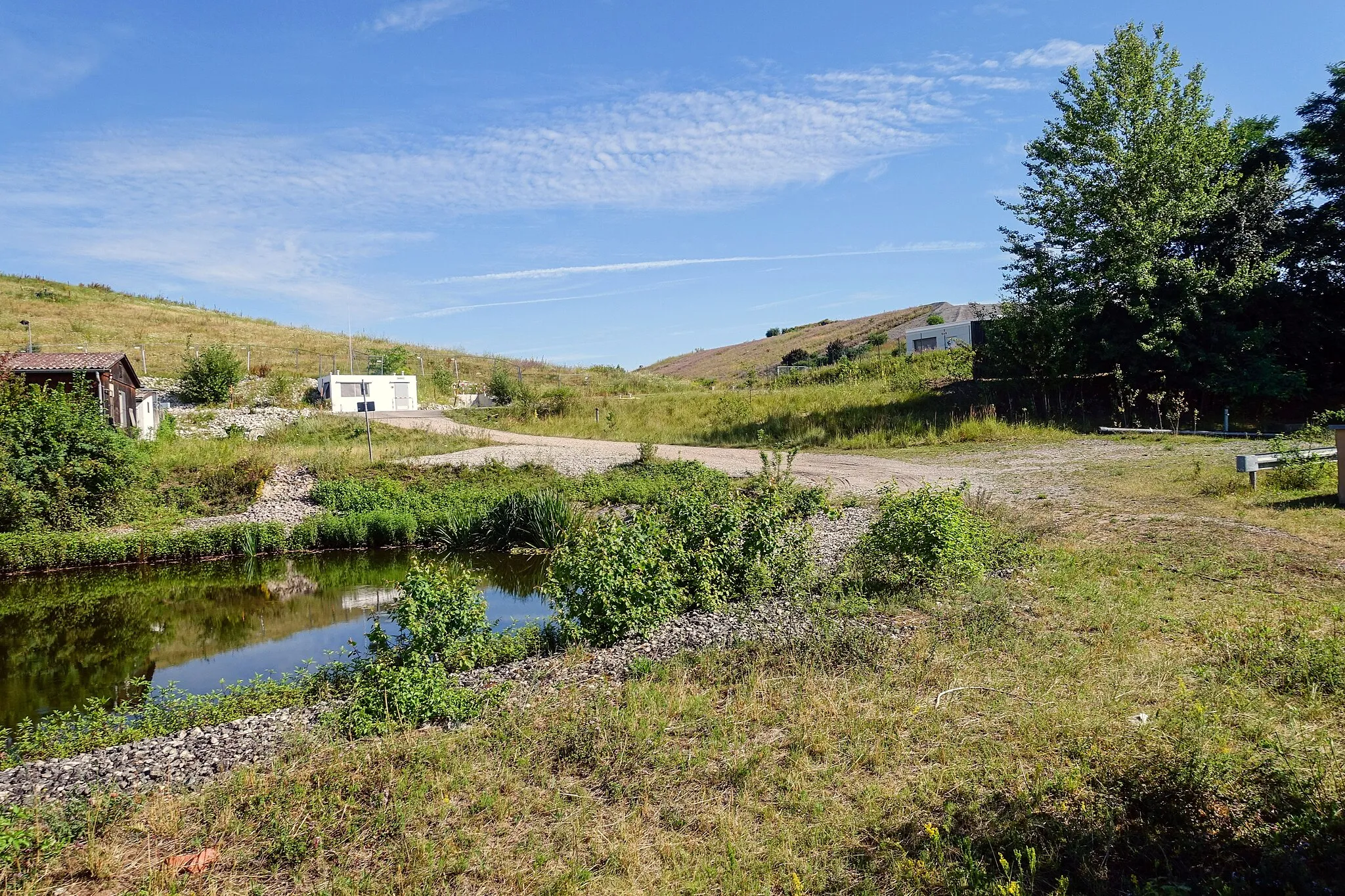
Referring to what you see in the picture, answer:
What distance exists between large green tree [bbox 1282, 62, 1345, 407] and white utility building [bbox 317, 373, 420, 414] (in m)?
31.6

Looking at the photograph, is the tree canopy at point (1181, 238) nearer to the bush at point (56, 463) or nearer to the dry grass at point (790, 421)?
the dry grass at point (790, 421)

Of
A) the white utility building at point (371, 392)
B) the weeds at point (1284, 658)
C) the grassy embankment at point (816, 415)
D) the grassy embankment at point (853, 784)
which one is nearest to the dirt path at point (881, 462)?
the grassy embankment at point (816, 415)

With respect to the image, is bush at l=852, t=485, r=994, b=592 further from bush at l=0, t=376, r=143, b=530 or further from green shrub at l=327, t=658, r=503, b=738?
bush at l=0, t=376, r=143, b=530

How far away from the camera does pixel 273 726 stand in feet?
18.0

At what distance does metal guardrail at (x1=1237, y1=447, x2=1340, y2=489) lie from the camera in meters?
11.2

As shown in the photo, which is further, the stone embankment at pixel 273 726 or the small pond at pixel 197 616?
the small pond at pixel 197 616

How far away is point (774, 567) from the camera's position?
326 inches

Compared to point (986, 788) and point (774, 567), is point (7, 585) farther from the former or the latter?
point (986, 788)

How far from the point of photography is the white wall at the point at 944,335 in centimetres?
4209

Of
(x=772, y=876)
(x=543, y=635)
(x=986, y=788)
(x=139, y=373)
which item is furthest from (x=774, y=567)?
(x=139, y=373)

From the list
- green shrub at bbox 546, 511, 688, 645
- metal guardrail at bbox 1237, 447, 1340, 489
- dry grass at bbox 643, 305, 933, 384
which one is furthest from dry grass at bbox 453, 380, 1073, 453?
dry grass at bbox 643, 305, 933, 384

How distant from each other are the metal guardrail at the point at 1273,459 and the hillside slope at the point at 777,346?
4635 centimetres

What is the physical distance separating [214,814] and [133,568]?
11468 mm

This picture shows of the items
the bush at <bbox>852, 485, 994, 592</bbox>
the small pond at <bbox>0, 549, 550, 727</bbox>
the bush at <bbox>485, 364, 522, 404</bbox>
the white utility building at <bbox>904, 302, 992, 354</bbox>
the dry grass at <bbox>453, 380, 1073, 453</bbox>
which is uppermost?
the white utility building at <bbox>904, 302, 992, 354</bbox>
